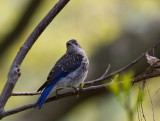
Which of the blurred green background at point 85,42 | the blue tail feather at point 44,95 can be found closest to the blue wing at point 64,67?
the blue tail feather at point 44,95

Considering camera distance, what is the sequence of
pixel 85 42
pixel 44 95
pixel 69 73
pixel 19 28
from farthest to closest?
pixel 85 42 < pixel 19 28 < pixel 69 73 < pixel 44 95

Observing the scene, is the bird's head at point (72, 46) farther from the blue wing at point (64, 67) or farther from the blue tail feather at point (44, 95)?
the blue tail feather at point (44, 95)

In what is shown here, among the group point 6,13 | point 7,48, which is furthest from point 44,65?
point 7,48

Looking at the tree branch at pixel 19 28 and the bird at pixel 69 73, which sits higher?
the tree branch at pixel 19 28

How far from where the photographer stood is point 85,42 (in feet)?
29.0

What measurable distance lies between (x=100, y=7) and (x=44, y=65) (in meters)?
1.92

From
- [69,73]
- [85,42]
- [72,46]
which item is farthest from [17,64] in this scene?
[85,42]

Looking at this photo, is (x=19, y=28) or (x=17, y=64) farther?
(x=19, y=28)

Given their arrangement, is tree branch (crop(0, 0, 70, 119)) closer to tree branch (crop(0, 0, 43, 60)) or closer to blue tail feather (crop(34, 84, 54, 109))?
blue tail feather (crop(34, 84, 54, 109))

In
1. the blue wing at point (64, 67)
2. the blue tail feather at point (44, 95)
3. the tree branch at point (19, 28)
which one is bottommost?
the blue tail feather at point (44, 95)

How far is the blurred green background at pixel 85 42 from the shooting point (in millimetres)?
6750

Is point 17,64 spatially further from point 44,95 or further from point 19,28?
point 19,28

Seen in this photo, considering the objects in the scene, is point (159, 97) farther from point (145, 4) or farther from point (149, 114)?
point (145, 4)

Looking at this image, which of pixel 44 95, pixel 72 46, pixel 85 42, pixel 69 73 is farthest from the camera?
pixel 85 42
